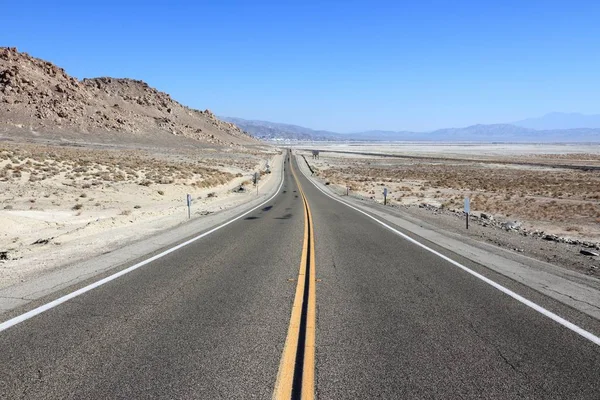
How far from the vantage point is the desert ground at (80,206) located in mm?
11641

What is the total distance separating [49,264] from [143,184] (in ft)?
93.2

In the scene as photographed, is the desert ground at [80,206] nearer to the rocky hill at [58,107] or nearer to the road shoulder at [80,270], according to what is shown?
the road shoulder at [80,270]

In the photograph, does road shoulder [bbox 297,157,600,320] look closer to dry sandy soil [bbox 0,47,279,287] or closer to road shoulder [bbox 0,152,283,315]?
road shoulder [bbox 0,152,283,315]

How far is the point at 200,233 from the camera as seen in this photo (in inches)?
601

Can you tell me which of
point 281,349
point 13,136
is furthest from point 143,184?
point 13,136

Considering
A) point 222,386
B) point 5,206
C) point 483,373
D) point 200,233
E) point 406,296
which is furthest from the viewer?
point 5,206

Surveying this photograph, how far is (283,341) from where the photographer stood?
5.45 m

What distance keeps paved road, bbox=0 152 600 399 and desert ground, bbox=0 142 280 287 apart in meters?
3.30

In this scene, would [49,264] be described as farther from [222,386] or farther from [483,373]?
[483,373]

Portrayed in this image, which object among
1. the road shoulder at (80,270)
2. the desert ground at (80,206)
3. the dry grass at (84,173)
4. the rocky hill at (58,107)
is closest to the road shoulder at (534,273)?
the road shoulder at (80,270)

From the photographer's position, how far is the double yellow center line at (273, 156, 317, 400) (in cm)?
425

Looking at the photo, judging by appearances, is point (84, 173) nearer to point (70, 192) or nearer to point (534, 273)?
point (70, 192)

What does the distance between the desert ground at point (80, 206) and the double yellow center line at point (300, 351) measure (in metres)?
5.24

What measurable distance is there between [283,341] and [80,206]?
2362 cm
